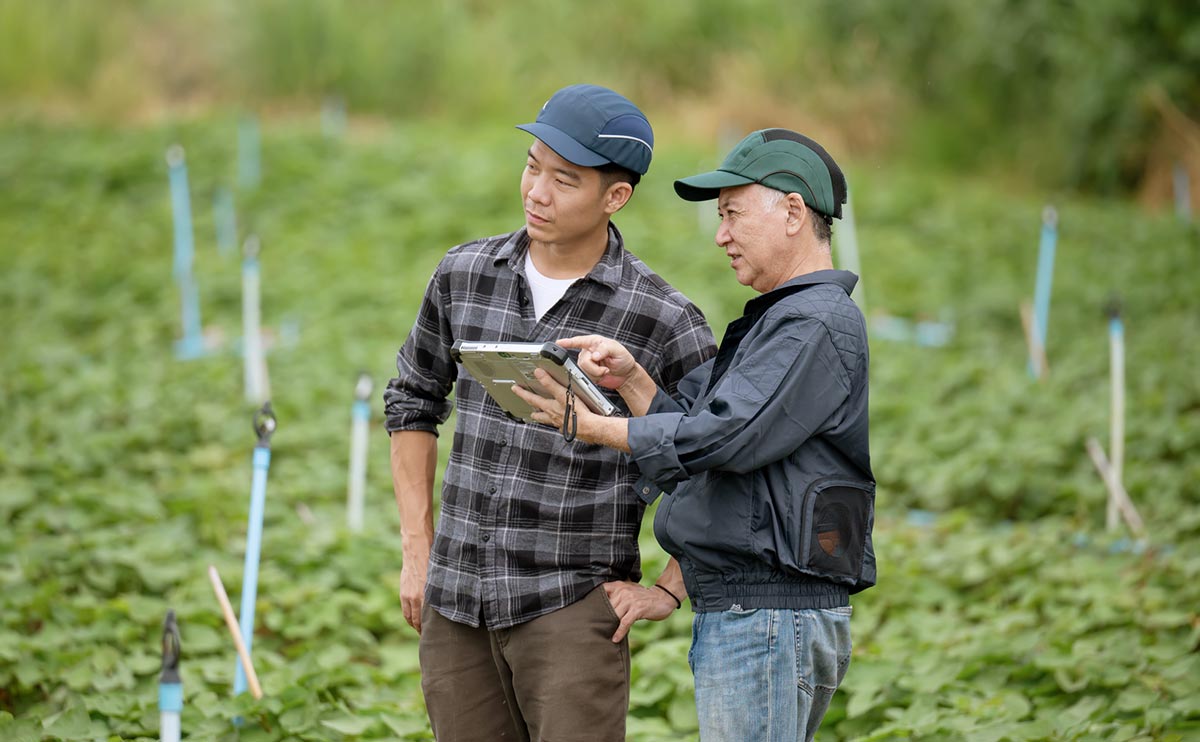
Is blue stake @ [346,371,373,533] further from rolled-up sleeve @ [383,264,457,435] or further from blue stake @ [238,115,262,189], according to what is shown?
blue stake @ [238,115,262,189]

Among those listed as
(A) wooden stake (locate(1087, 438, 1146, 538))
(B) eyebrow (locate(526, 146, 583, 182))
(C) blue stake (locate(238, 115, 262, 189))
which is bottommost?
(A) wooden stake (locate(1087, 438, 1146, 538))

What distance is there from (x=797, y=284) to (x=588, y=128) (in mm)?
514

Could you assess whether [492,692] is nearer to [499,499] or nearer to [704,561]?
[499,499]

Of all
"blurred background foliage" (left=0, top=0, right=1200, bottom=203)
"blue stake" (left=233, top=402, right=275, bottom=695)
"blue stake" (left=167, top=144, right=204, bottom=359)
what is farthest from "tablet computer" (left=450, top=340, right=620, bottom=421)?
"blurred background foliage" (left=0, top=0, right=1200, bottom=203)

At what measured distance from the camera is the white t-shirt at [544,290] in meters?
2.67

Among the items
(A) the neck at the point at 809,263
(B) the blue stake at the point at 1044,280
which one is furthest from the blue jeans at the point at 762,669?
(B) the blue stake at the point at 1044,280

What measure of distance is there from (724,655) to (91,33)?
16646 mm

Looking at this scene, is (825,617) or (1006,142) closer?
(825,617)

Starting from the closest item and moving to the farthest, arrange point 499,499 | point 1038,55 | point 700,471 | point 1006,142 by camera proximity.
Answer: point 700,471, point 499,499, point 1038,55, point 1006,142

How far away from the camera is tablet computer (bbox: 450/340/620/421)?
2295mm

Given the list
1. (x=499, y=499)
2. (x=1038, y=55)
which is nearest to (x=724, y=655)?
(x=499, y=499)

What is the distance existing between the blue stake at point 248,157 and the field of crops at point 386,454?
6.1 inches

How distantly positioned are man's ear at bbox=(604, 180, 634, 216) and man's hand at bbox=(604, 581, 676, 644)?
74 cm

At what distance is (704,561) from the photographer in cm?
237
